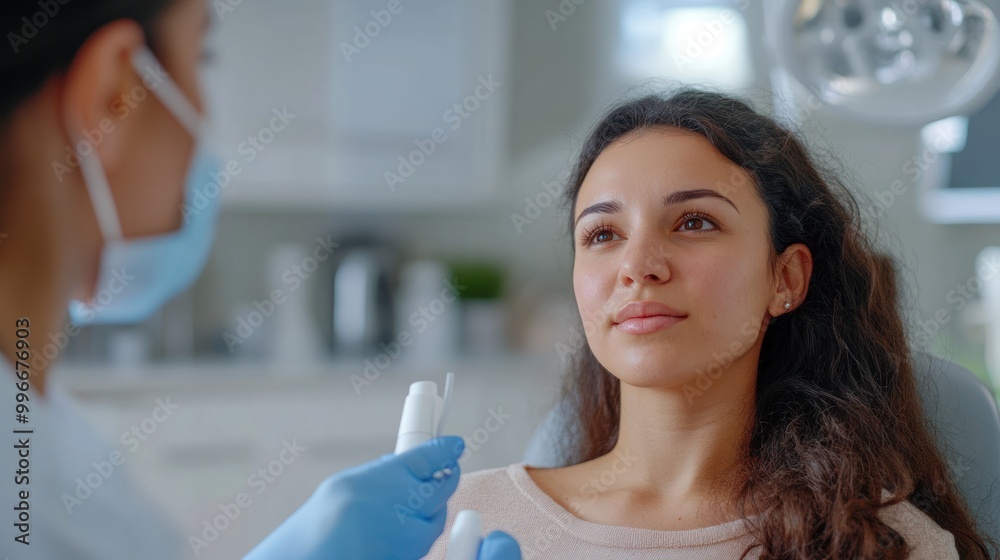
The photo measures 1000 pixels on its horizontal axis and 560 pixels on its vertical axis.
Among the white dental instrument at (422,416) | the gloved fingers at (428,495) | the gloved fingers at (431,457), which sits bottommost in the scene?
the gloved fingers at (428,495)

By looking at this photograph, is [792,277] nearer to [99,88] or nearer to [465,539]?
[465,539]

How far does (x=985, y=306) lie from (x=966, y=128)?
529 millimetres

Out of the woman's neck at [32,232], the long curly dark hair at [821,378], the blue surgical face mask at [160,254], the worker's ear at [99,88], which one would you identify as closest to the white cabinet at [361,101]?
the blue surgical face mask at [160,254]

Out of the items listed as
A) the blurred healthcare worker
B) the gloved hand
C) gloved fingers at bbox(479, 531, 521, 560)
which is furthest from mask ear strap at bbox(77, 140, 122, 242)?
gloved fingers at bbox(479, 531, 521, 560)

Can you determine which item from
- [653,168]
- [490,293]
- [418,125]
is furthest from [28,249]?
[490,293]

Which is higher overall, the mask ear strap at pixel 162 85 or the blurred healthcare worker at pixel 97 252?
the mask ear strap at pixel 162 85

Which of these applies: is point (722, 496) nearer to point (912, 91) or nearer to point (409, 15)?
point (912, 91)

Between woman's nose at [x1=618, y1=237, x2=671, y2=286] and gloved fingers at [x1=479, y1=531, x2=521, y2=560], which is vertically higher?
woman's nose at [x1=618, y1=237, x2=671, y2=286]

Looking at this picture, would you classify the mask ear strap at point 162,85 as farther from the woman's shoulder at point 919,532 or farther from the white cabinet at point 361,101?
the woman's shoulder at point 919,532

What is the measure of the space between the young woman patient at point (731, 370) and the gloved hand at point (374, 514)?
0.77ft

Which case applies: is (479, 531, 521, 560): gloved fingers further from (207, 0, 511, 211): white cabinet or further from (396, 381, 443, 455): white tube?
(207, 0, 511, 211): white cabinet

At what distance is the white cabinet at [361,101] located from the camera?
2.56 metres

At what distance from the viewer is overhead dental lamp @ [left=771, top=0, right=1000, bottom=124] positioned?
98 centimetres

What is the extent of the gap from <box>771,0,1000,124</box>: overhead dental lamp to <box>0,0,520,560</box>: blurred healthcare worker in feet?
1.90
